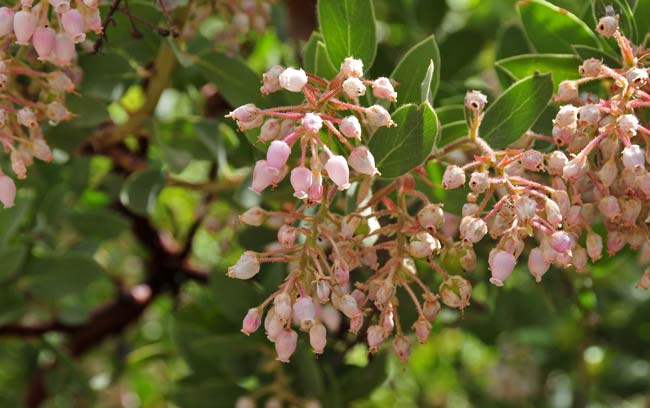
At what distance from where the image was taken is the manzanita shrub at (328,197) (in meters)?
1.18

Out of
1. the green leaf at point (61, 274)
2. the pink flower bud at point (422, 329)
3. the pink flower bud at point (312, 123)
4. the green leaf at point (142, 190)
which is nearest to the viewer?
the pink flower bud at point (312, 123)

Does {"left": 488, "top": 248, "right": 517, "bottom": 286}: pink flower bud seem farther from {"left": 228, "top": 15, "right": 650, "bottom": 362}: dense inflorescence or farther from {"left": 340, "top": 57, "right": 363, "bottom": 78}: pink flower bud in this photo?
{"left": 340, "top": 57, "right": 363, "bottom": 78}: pink flower bud

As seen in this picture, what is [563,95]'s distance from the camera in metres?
1.25

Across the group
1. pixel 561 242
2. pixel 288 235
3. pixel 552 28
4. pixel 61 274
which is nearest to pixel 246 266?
A: pixel 288 235

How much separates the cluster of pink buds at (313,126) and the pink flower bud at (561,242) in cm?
22

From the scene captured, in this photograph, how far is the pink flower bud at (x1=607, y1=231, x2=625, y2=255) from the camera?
1.25 m

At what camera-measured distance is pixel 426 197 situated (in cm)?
128

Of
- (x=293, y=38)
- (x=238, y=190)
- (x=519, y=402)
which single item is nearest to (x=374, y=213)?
(x=238, y=190)

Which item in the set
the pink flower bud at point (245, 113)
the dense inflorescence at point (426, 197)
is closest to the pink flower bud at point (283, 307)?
the dense inflorescence at point (426, 197)

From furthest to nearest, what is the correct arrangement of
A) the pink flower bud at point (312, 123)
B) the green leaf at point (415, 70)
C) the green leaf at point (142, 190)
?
the green leaf at point (142, 190), the green leaf at point (415, 70), the pink flower bud at point (312, 123)

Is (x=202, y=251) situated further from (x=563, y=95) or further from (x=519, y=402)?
(x=563, y=95)

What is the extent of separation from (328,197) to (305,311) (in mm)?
155

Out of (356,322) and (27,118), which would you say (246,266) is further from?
(27,118)

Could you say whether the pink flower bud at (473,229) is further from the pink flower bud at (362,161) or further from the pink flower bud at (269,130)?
the pink flower bud at (269,130)
